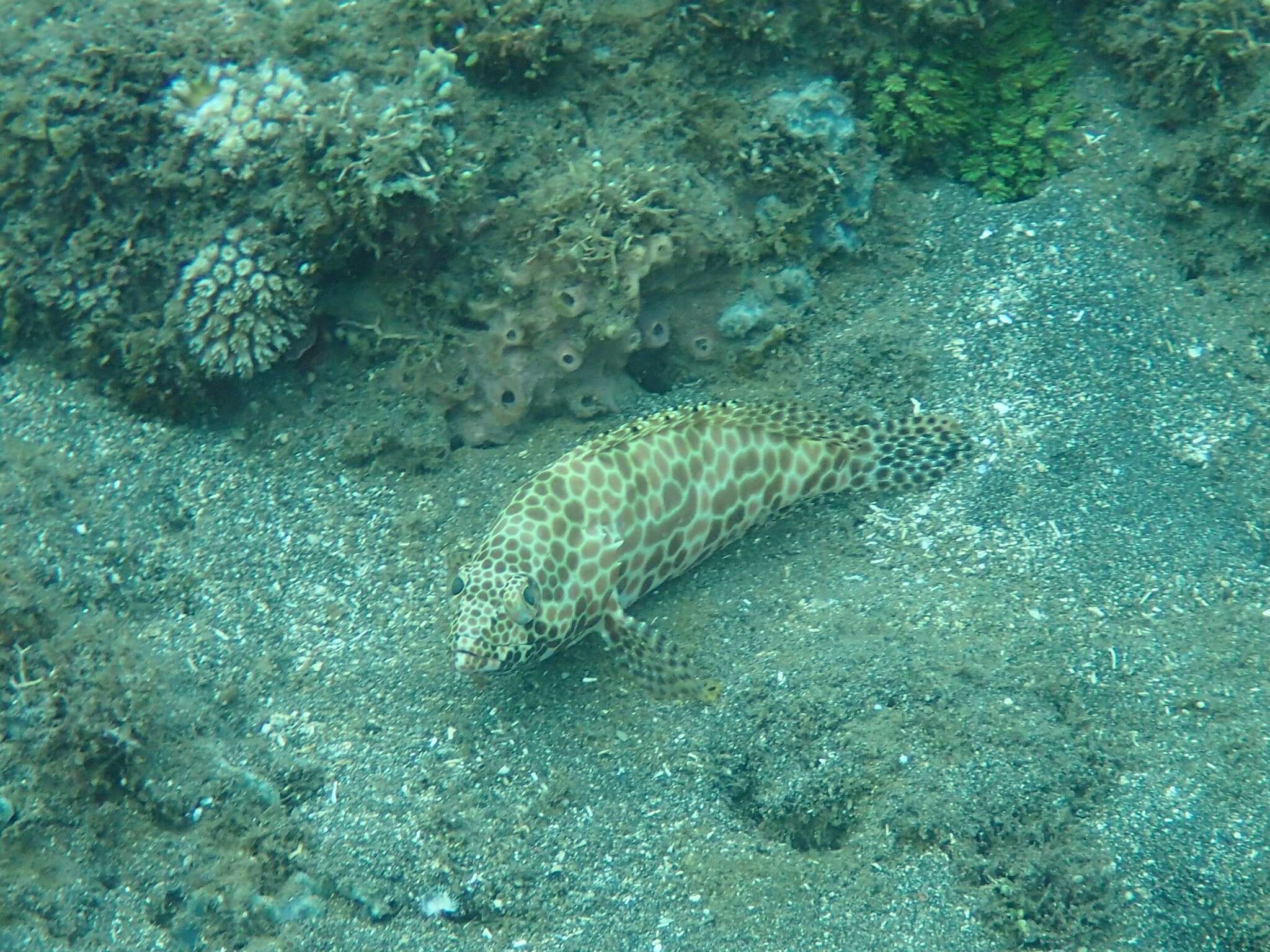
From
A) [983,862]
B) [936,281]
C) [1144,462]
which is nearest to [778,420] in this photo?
[936,281]

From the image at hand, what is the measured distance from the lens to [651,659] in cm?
440

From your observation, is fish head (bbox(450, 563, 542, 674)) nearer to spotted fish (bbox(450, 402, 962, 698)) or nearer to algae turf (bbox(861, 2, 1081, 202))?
spotted fish (bbox(450, 402, 962, 698))

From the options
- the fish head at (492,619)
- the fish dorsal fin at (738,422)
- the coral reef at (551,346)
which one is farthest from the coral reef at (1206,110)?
the fish head at (492,619)

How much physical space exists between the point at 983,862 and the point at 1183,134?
497 cm

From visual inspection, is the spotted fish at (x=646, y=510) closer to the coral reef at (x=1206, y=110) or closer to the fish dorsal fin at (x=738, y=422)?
the fish dorsal fin at (x=738, y=422)

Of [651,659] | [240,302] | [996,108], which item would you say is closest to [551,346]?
[240,302]

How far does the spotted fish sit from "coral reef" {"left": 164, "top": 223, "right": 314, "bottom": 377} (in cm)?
205

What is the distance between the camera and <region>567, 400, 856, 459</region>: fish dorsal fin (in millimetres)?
4734

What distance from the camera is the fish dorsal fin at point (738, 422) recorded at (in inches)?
186

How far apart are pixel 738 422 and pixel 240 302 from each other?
10.6ft

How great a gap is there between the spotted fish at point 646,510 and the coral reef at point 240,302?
80.8 inches

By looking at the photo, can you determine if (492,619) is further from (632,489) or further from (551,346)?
(551,346)

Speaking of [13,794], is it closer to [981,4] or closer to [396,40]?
[396,40]

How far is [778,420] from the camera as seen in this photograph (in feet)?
16.4
